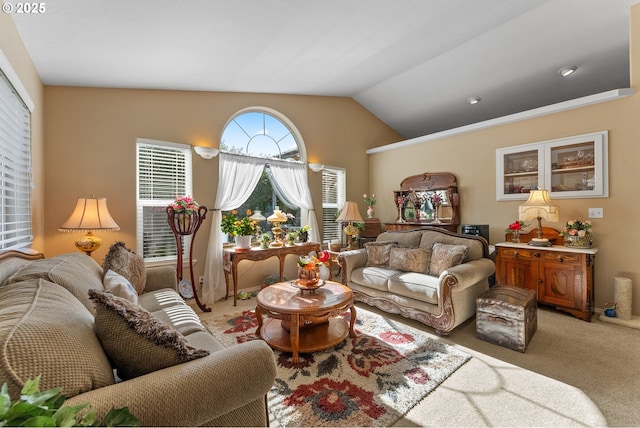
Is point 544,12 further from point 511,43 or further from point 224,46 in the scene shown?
point 224,46

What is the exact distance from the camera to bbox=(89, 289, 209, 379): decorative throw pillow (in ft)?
3.51

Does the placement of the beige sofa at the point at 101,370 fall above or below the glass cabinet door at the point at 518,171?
below

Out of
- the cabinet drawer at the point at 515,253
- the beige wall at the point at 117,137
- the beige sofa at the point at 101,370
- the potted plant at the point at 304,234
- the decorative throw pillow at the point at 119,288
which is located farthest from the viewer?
the potted plant at the point at 304,234

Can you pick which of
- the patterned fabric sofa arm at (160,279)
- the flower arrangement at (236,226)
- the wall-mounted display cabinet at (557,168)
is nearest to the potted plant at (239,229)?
the flower arrangement at (236,226)

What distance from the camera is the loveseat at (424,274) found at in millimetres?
2672

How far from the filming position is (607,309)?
3.05 meters

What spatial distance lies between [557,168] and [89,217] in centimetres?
542

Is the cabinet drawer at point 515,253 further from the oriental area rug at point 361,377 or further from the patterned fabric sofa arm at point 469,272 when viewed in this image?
the oriental area rug at point 361,377

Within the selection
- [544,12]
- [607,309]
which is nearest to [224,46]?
[544,12]

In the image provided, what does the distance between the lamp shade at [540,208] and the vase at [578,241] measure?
276 millimetres

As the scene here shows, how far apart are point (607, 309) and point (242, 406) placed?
3.94m

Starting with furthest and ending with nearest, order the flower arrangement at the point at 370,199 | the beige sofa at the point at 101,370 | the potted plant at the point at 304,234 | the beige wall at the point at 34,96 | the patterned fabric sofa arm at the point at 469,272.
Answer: the flower arrangement at the point at 370,199 < the potted plant at the point at 304,234 < the patterned fabric sofa arm at the point at 469,272 < the beige wall at the point at 34,96 < the beige sofa at the point at 101,370

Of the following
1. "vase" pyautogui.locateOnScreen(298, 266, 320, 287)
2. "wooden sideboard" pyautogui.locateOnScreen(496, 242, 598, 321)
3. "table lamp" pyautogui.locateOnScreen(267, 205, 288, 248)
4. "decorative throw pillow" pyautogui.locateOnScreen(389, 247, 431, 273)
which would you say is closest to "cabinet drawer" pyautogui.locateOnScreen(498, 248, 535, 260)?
"wooden sideboard" pyautogui.locateOnScreen(496, 242, 598, 321)

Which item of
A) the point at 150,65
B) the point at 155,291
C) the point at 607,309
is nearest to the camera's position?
the point at 155,291
